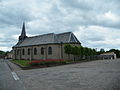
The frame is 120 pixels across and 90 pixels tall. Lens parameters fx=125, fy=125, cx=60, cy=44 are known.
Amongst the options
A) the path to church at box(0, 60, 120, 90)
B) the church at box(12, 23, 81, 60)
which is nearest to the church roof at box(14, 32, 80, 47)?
the church at box(12, 23, 81, 60)

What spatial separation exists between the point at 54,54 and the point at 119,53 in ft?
171

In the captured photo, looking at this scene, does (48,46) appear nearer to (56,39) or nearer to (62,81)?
(56,39)

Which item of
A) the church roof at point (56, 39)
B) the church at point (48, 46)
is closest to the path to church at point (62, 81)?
the church at point (48, 46)

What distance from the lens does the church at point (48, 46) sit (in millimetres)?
41719

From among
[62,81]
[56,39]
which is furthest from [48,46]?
[62,81]

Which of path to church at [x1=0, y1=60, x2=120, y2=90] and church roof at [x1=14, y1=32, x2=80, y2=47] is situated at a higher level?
church roof at [x1=14, y1=32, x2=80, y2=47]

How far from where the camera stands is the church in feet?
137

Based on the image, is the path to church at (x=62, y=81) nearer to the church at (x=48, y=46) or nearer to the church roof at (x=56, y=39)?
the church at (x=48, y=46)

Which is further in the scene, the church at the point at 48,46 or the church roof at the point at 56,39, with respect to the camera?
the church roof at the point at 56,39

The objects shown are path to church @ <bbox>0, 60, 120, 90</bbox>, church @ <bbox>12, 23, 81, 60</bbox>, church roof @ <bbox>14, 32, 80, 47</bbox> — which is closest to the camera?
path to church @ <bbox>0, 60, 120, 90</bbox>

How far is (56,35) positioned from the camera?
46.2 m

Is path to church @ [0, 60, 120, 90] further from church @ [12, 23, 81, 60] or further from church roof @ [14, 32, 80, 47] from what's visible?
church roof @ [14, 32, 80, 47]

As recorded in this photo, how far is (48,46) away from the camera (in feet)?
140

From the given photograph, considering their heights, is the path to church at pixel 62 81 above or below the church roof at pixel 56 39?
below
